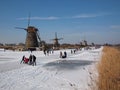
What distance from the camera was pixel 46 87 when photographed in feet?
32.9

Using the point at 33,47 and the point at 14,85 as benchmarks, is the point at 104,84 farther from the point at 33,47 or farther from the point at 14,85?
the point at 33,47

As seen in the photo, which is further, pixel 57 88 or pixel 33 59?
pixel 33 59

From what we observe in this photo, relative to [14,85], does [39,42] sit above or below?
above

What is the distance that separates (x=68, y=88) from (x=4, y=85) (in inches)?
115

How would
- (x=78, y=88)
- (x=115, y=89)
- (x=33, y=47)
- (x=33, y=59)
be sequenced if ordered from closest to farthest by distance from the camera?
(x=115, y=89) → (x=78, y=88) → (x=33, y=59) → (x=33, y=47)

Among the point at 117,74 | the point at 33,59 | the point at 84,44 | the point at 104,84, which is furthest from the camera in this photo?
the point at 84,44

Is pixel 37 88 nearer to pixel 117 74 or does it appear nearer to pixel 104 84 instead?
pixel 104 84

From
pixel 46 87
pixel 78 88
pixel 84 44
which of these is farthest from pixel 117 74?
pixel 84 44

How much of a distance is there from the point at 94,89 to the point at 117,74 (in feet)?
12.4

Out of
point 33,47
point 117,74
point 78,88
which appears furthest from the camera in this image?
point 33,47

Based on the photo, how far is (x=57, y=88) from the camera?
9.82 meters

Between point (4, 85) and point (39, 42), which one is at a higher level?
point (39, 42)

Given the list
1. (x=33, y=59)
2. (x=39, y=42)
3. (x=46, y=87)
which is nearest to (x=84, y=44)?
(x=39, y=42)

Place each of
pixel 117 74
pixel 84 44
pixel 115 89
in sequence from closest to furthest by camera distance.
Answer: pixel 115 89
pixel 117 74
pixel 84 44
